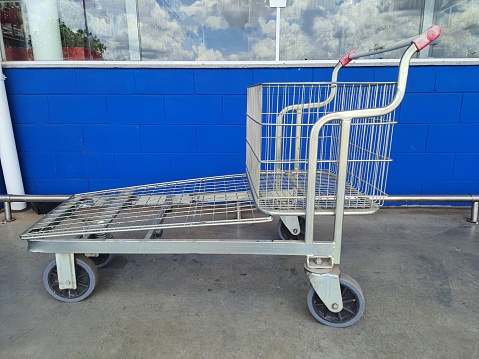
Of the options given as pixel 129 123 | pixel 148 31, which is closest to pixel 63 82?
pixel 129 123

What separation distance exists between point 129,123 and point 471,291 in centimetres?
326

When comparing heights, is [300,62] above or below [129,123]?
above

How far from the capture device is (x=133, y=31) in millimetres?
3646

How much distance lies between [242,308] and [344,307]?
0.60 metres

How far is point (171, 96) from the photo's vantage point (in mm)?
3578

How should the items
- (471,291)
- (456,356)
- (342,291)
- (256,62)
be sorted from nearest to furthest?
(456,356)
(342,291)
(471,291)
(256,62)

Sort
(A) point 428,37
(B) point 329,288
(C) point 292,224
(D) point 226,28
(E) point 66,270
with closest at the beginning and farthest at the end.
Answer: (A) point 428,37 → (B) point 329,288 → (E) point 66,270 → (C) point 292,224 → (D) point 226,28

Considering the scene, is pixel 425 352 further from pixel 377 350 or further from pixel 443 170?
pixel 443 170

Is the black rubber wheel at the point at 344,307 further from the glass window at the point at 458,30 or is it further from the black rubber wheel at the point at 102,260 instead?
the glass window at the point at 458,30

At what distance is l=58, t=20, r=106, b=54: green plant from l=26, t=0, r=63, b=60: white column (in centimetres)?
7

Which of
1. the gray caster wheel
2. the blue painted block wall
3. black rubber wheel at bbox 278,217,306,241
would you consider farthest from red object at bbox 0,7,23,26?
black rubber wheel at bbox 278,217,306,241

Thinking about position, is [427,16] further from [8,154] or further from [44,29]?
[8,154]

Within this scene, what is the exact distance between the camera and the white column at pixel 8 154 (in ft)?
11.2

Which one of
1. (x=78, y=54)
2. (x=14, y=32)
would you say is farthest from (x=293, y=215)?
(x=14, y=32)
